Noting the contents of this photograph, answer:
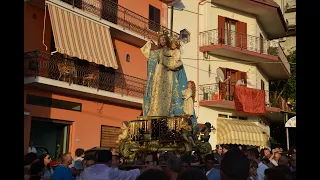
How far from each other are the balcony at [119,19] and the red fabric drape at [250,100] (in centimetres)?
535

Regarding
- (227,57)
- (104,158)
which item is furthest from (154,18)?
(104,158)

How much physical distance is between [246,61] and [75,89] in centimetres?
1105

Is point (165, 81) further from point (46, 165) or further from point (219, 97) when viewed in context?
point (219, 97)

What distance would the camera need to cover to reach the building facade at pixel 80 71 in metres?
14.9

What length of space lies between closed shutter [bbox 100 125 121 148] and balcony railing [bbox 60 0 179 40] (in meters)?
4.41

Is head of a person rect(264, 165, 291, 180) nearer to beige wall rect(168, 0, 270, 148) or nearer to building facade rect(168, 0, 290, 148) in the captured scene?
building facade rect(168, 0, 290, 148)

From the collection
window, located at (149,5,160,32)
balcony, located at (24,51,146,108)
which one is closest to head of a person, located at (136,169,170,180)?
balcony, located at (24,51,146,108)

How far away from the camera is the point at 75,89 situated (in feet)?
51.1

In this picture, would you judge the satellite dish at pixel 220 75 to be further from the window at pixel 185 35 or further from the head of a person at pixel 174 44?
the head of a person at pixel 174 44

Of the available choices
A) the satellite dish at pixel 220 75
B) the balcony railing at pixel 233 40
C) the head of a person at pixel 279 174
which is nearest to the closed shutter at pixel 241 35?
the balcony railing at pixel 233 40

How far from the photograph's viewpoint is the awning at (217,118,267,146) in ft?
68.7
